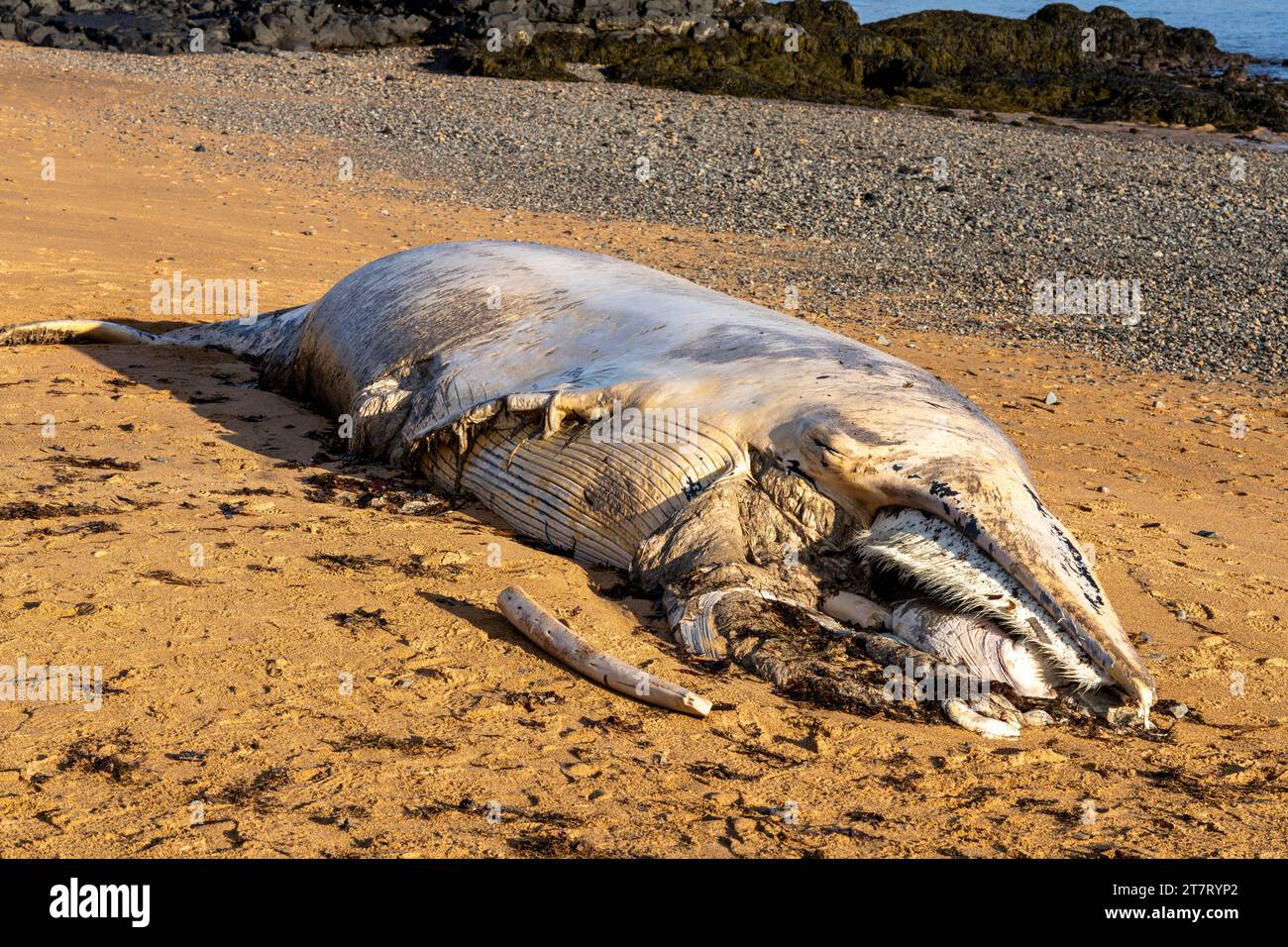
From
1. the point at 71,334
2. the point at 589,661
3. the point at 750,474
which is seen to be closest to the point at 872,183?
the point at 71,334

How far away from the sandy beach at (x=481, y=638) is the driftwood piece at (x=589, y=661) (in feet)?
0.21

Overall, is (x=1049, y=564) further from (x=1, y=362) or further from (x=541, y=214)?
(x=541, y=214)

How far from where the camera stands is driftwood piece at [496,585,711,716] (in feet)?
13.0

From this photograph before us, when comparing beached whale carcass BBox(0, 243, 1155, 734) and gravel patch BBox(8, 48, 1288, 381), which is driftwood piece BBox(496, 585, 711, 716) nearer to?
beached whale carcass BBox(0, 243, 1155, 734)

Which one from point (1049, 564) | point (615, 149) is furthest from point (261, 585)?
point (615, 149)

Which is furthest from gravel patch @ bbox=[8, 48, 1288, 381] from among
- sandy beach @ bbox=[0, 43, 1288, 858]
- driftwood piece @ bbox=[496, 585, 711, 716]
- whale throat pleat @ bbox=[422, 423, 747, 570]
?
driftwood piece @ bbox=[496, 585, 711, 716]

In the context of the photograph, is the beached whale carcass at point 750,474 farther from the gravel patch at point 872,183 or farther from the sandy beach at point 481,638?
the gravel patch at point 872,183

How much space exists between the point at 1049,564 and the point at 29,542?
3.79 m

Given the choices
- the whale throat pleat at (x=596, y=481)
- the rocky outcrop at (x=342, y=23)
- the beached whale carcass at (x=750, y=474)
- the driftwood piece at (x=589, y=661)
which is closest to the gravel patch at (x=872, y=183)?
the rocky outcrop at (x=342, y=23)

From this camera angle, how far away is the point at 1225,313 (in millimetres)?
11617

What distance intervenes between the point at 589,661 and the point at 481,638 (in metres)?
0.46

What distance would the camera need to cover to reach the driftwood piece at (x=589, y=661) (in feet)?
13.0

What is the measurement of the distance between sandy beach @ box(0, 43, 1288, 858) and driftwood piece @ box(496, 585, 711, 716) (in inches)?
2.5

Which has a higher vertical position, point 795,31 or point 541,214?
point 795,31
